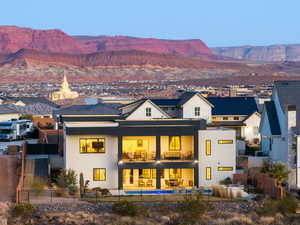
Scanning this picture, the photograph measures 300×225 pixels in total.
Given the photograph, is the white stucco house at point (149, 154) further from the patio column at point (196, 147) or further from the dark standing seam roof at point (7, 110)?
the dark standing seam roof at point (7, 110)

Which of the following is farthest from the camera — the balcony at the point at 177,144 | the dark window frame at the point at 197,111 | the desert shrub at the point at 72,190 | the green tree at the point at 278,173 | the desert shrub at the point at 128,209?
the dark window frame at the point at 197,111

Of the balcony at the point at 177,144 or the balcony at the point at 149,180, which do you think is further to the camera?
the balcony at the point at 177,144

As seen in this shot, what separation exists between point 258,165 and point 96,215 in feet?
48.4

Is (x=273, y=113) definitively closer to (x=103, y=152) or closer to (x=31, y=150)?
(x=103, y=152)

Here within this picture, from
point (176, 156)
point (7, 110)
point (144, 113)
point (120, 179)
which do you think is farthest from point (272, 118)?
point (7, 110)

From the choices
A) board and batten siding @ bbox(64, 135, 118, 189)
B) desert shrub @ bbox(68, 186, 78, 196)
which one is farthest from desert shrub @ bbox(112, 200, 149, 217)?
board and batten siding @ bbox(64, 135, 118, 189)

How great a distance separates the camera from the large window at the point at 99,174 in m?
42.5

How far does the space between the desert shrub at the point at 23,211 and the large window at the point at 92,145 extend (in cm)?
791

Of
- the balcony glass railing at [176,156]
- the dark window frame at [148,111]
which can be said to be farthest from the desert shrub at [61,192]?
the dark window frame at [148,111]

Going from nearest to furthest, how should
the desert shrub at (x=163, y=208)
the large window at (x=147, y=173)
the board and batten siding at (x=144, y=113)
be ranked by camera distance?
1. the desert shrub at (x=163, y=208)
2. the large window at (x=147, y=173)
3. the board and batten siding at (x=144, y=113)

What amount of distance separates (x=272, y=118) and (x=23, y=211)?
18341 millimetres

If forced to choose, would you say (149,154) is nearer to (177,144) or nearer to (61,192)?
(177,144)

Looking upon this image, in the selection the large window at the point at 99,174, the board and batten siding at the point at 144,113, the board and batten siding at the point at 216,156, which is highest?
the board and batten siding at the point at 144,113

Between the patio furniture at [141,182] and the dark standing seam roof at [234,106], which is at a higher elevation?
the dark standing seam roof at [234,106]
